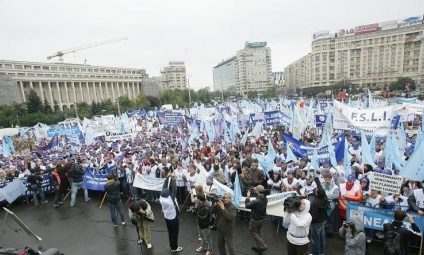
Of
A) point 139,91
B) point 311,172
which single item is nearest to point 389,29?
A: point 139,91

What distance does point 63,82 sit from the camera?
104 m

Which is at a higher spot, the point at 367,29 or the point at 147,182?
the point at 367,29

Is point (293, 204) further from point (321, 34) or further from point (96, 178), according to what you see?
point (321, 34)

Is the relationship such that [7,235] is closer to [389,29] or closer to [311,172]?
[311,172]

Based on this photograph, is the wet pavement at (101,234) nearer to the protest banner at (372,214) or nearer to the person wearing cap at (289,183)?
the protest banner at (372,214)

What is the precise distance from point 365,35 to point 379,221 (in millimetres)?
120124

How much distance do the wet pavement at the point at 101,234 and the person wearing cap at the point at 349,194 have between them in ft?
2.44

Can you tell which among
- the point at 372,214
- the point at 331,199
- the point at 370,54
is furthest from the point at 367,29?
the point at 372,214

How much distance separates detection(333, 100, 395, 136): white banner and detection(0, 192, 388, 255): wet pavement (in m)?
5.18

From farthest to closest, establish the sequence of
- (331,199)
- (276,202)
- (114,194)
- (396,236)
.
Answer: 1. (114,194)
2. (276,202)
3. (331,199)
4. (396,236)

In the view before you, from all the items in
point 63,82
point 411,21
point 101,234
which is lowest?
point 101,234

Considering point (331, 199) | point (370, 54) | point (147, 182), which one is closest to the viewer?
point (331, 199)

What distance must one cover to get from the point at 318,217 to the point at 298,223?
1.06 m

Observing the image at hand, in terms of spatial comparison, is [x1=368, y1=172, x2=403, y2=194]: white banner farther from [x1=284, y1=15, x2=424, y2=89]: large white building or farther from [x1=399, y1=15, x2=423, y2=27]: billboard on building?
[x1=399, y1=15, x2=423, y2=27]: billboard on building
